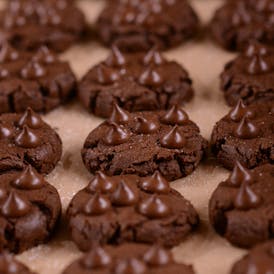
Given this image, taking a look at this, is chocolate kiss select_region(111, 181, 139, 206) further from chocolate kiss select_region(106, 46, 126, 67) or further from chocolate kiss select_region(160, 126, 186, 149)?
chocolate kiss select_region(106, 46, 126, 67)

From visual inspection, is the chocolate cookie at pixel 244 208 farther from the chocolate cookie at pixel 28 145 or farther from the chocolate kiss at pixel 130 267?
the chocolate cookie at pixel 28 145

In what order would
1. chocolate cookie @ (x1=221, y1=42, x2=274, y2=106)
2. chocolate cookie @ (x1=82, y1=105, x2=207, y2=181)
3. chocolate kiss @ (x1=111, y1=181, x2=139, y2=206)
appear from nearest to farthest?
chocolate kiss @ (x1=111, y1=181, x2=139, y2=206)
chocolate cookie @ (x1=82, y1=105, x2=207, y2=181)
chocolate cookie @ (x1=221, y1=42, x2=274, y2=106)

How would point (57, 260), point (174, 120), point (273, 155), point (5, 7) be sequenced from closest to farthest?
1. point (57, 260)
2. point (273, 155)
3. point (174, 120)
4. point (5, 7)

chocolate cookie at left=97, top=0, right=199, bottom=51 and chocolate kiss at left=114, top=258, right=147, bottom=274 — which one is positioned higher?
chocolate cookie at left=97, top=0, right=199, bottom=51

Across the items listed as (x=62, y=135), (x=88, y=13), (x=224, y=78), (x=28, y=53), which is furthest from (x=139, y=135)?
(x=88, y=13)

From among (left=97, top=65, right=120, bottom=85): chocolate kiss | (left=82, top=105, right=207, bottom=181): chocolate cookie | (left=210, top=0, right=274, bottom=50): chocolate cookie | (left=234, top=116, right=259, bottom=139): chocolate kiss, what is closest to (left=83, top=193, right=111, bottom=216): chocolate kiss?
(left=82, top=105, right=207, bottom=181): chocolate cookie

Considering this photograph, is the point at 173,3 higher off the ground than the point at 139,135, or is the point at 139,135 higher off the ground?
the point at 173,3

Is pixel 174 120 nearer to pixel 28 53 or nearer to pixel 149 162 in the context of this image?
pixel 149 162

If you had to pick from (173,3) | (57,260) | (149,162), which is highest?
(173,3)
